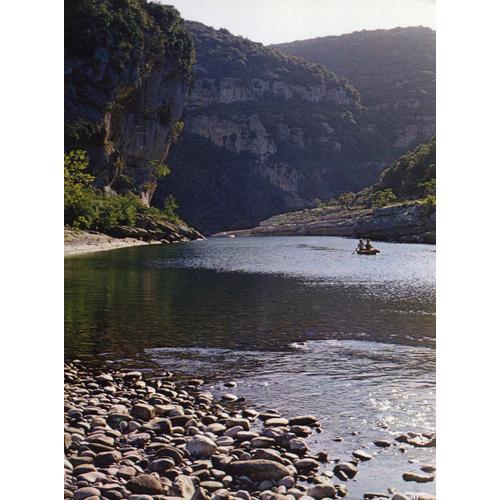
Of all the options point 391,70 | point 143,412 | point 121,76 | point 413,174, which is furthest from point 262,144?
point 143,412

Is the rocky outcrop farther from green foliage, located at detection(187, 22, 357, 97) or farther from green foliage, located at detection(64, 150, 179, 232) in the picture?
green foliage, located at detection(187, 22, 357, 97)

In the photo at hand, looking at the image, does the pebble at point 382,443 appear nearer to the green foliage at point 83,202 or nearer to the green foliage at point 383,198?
the green foliage at point 383,198

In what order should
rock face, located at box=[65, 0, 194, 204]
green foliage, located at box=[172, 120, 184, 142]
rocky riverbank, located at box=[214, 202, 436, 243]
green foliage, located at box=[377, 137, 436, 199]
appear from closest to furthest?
green foliage, located at box=[377, 137, 436, 199] → rock face, located at box=[65, 0, 194, 204] → rocky riverbank, located at box=[214, 202, 436, 243] → green foliage, located at box=[172, 120, 184, 142]

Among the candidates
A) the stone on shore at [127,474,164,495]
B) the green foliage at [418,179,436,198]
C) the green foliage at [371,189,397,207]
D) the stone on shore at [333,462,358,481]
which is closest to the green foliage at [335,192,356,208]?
the green foliage at [371,189,397,207]

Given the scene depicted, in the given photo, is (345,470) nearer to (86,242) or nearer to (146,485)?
(146,485)

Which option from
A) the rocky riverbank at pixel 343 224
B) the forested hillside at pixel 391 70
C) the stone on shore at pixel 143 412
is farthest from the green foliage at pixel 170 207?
the stone on shore at pixel 143 412
